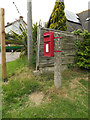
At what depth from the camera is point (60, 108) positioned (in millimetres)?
1863

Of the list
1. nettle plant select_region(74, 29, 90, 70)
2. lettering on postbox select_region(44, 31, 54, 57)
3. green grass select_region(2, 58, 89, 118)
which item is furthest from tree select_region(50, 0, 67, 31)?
green grass select_region(2, 58, 89, 118)

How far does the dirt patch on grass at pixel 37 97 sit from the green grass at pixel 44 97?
5cm

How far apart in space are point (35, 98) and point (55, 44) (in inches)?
58.3

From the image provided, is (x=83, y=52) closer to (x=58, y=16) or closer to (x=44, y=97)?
(x=58, y=16)

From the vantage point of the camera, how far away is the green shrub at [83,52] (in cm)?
364

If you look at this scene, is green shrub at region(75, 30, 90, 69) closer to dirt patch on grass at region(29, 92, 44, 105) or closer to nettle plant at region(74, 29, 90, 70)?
nettle plant at region(74, 29, 90, 70)

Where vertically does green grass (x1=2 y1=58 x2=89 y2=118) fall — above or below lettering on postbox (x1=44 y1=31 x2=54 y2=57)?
below

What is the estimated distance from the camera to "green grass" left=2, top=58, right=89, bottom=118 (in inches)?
68.7

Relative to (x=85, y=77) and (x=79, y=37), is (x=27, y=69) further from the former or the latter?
(x=79, y=37)

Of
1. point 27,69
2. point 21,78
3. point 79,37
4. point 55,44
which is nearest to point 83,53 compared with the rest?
point 79,37

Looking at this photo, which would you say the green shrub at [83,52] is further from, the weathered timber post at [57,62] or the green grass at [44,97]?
the weathered timber post at [57,62]

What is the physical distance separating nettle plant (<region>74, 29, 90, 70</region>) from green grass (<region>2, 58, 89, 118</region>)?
69cm

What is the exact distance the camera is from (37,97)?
2230 mm

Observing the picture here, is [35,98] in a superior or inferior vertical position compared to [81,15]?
inferior
